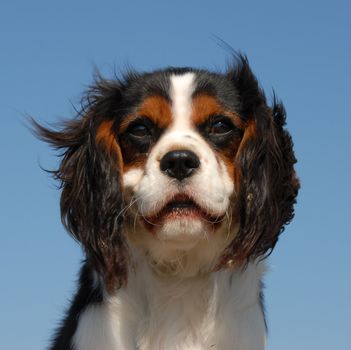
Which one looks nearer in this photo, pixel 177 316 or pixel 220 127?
pixel 220 127

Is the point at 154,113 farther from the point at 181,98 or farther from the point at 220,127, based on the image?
the point at 220,127

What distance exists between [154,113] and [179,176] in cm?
88

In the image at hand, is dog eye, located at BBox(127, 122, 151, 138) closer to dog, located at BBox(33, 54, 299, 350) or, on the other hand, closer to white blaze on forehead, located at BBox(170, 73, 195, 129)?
dog, located at BBox(33, 54, 299, 350)

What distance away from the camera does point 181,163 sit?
938 cm

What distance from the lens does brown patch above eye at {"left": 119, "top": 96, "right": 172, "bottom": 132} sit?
32.7ft

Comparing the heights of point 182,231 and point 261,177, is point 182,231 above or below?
below

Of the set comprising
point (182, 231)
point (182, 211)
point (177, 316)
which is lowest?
point (177, 316)

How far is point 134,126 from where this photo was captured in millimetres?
10133

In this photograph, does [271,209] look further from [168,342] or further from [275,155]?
[168,342]

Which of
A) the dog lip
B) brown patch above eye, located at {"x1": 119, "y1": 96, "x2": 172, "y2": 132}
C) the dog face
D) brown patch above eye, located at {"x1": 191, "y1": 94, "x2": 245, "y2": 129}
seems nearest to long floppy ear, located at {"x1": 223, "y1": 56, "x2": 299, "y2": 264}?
the dog face

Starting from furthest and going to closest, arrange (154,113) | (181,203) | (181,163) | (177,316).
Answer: (177,316), (154,113), (181,203), (181,163)

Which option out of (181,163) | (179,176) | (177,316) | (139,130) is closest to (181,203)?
(179,176)

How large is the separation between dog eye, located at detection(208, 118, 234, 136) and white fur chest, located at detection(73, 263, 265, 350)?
131cm

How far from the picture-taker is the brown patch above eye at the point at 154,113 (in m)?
9.96
